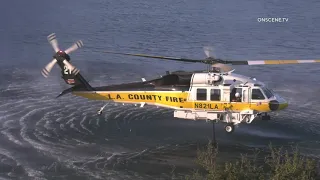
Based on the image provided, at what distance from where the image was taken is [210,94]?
29.1 metres

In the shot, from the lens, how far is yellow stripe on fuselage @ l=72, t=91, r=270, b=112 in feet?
94.9

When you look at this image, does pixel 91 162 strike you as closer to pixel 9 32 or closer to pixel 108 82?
pixel 108 82

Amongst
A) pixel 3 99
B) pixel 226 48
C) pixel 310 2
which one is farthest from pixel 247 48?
pixel 310 2

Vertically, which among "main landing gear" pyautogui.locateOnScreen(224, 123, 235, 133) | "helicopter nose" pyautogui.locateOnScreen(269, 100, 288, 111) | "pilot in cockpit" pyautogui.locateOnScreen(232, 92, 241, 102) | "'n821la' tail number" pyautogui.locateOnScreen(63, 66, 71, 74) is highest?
"'n821la' tail number" pyautogui.locateOnScreen(63, 66, 71, 74)

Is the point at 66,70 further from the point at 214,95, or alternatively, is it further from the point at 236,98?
the point at 236,98

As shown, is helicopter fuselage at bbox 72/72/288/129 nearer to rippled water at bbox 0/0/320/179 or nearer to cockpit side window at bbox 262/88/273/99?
cockpit side window at bbox 262/88/273/99

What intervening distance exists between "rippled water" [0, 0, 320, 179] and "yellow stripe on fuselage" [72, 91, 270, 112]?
8.97 ft

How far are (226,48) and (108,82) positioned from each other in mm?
20729

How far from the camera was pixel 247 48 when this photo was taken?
60.5 m

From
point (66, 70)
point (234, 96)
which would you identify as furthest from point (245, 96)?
point (66, 70)

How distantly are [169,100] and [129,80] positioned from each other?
52.3ft

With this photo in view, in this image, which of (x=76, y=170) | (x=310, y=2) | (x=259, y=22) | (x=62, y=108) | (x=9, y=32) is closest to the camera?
→ (x=76, y=170)

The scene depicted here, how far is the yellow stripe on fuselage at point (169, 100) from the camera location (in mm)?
28938

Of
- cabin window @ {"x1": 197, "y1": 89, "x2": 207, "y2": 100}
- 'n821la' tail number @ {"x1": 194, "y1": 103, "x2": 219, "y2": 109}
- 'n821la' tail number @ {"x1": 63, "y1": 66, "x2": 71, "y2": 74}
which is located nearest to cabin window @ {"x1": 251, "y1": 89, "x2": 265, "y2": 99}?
'n821la' tail number @ {"x1": 194, "y1": 103, "x2": 219, "y2": 109}
